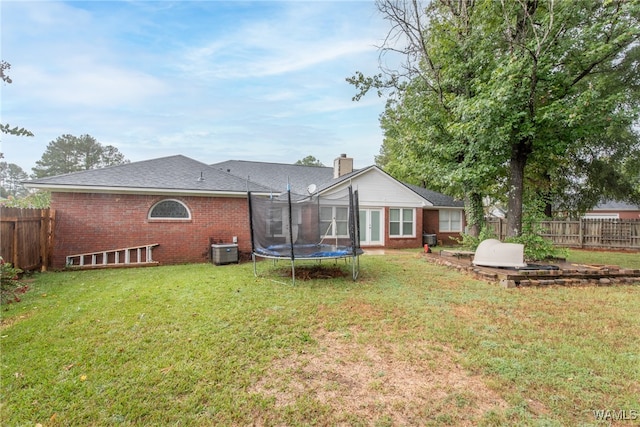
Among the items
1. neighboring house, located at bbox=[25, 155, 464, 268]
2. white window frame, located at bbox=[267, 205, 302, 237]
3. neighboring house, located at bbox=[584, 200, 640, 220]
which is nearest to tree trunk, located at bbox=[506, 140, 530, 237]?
neighboring house, located at bbox=[25, 155, 464, 268]

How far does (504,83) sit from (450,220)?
35.6ft

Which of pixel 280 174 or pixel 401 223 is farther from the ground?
pixel 280 174

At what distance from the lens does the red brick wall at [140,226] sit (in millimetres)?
8750

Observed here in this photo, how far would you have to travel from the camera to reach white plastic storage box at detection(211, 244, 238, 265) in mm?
9406

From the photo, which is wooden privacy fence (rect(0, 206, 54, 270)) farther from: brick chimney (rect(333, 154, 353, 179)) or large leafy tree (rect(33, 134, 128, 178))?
large leafy tree (rect(33, 134, 128, 178))

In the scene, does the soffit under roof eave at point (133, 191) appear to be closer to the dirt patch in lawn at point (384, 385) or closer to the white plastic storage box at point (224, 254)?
the white plastic storage box at point (224, 254)

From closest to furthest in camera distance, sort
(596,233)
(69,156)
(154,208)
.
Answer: (154,208) < (596,233) < (69,156)

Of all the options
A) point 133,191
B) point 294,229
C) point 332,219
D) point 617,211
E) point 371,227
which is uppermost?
point 133,191

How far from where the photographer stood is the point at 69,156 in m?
35.2

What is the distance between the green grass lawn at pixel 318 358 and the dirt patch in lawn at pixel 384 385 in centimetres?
1

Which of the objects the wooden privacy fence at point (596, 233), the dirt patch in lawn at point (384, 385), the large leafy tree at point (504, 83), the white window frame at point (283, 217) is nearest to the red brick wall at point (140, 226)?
the white window frame at point (283, 217)

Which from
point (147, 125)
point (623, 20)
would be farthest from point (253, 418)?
point (147, 125)

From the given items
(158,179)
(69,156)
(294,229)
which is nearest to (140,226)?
(158,179)

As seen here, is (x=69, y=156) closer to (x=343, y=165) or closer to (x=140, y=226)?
(x=140, y=226)
